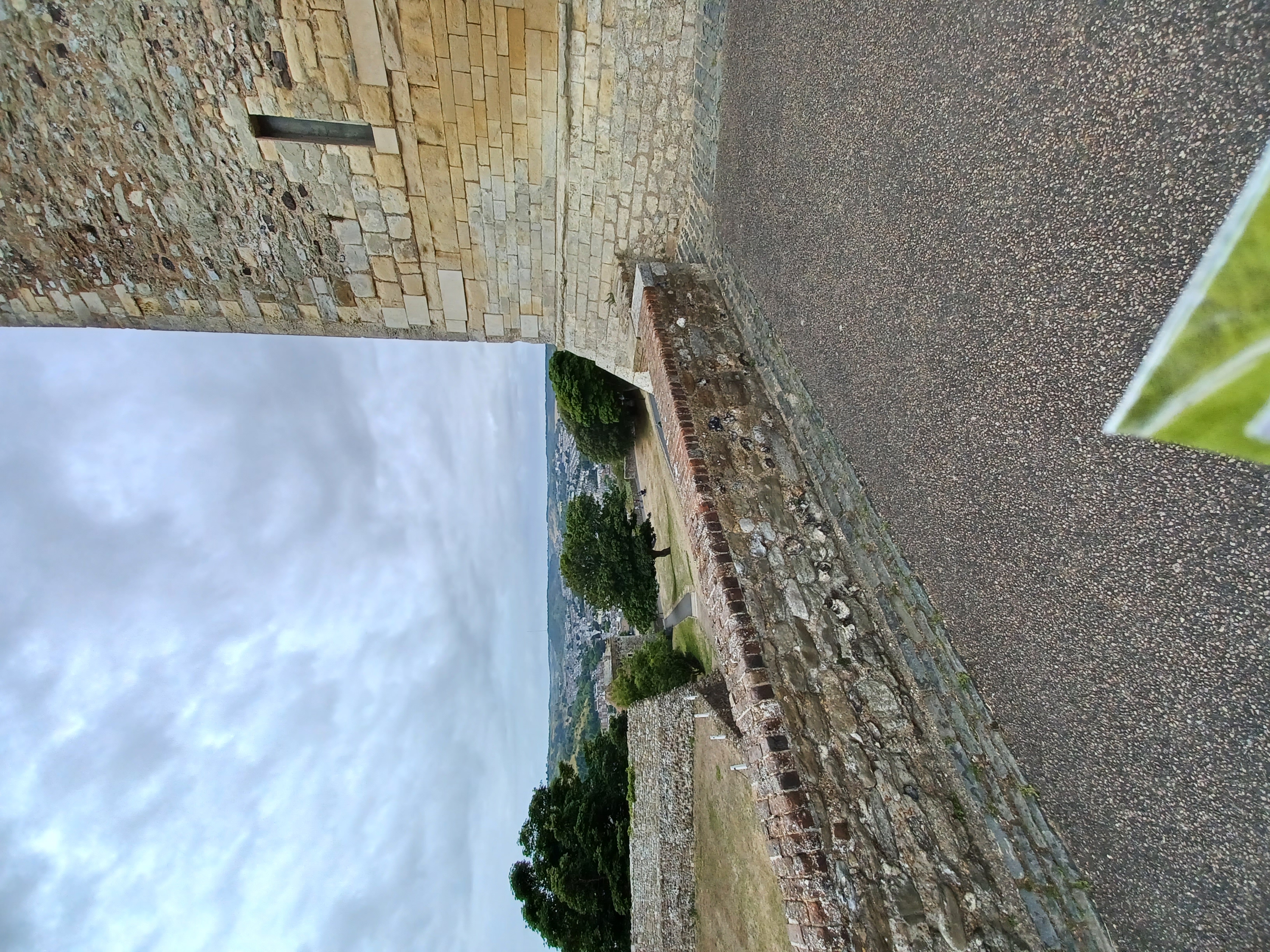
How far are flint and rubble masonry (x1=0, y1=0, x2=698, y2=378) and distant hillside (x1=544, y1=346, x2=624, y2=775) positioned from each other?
31.5ft

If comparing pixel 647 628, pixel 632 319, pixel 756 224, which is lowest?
pixel 756 224

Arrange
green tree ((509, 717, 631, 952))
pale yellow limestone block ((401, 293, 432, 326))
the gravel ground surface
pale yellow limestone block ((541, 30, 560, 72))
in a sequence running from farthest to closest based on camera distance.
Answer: green tree ((509, 717, 631, 952))
pale yellow limestone block ((401, 293, 432, 326))
pale yellow limestone block ((541, 30, 560, 72))
the gravel ground surface

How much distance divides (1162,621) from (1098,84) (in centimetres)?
168

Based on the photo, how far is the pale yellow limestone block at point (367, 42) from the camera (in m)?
4.57

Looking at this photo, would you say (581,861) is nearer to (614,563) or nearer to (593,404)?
(614,563)

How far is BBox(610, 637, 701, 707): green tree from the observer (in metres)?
11.2

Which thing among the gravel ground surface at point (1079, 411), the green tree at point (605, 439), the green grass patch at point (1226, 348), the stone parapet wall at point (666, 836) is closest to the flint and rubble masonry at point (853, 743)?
the gravel ground surface at point (1079, 411)

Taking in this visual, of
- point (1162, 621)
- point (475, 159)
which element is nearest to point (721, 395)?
point (475, 159)

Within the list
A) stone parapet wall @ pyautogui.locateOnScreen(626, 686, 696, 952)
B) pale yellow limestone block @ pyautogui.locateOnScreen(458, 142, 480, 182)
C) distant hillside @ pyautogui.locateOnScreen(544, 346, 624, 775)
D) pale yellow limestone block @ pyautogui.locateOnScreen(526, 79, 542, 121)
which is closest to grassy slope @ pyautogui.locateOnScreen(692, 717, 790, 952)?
stone parapet wall @ pyautogui.locateOnScreen(626, 686, 696, 952)

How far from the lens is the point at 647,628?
13.8 m

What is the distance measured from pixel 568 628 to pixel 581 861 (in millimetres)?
36513

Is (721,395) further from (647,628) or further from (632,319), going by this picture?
(647,628)

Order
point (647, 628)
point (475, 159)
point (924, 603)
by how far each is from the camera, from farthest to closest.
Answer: point (647, 628) → point (475, 159) → point (924, 603)

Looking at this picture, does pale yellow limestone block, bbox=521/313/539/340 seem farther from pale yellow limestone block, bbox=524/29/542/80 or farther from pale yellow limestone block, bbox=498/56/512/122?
pale yellow limestone block, bbox=524/29/542/80
